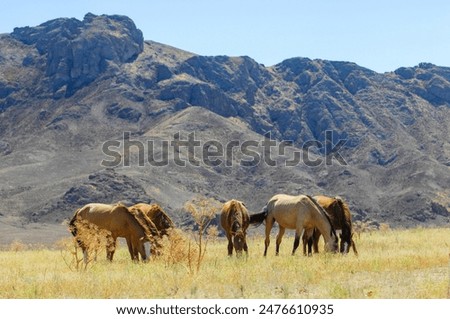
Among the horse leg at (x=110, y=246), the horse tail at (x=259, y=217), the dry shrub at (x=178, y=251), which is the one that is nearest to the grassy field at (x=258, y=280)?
the dry shrub at (x=178, y=251)

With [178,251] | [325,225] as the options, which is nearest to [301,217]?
[325,225]

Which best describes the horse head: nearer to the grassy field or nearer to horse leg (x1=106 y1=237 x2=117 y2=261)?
the grassy field

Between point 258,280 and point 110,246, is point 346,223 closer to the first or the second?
point 110,246

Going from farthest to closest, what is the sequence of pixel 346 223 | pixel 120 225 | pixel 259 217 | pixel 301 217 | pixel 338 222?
pixel 259 217 → pixel 338 222 → pixel 346 223 → pixel 301 217 → pixel 120 225

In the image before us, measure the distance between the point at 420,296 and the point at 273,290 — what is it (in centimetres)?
304

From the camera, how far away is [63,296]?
1222cm

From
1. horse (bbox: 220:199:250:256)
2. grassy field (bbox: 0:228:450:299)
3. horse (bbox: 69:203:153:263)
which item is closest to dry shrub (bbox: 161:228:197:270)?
grassy field (bbox: 0:228:450:299)

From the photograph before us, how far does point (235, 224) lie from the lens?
20672mm

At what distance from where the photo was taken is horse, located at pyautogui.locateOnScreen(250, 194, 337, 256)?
20.0 m

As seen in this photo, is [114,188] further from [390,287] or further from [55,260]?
[390,287]

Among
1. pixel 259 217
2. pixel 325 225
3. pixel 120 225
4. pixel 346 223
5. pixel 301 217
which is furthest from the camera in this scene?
pixel 259 217

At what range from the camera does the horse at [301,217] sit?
20.0 m

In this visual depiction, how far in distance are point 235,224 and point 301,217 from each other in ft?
7.66
